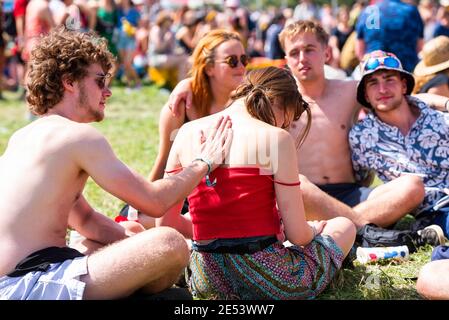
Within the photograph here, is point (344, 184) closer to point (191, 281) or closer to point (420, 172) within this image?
point (420, 172)

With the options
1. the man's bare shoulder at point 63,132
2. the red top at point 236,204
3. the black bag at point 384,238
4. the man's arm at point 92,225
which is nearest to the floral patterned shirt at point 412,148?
the black bag at point 384,238

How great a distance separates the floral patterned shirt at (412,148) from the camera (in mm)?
4895

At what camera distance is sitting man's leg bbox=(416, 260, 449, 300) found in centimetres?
331

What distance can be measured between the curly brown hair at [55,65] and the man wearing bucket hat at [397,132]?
90.9 inches

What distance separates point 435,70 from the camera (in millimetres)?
5844

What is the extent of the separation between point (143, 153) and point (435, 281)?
16.9ft

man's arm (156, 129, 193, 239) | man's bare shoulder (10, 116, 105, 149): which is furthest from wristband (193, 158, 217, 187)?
man's bare shoulder (10, 116, 105, 149)

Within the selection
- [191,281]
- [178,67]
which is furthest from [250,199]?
[178,67]

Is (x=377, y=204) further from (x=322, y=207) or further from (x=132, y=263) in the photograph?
(x=132, y=263)

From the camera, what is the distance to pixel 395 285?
382cm

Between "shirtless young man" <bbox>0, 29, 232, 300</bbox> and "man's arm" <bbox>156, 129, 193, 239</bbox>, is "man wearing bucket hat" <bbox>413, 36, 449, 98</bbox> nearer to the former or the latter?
"man's arm" <bbox>156, 129, 193, 239</bbox>

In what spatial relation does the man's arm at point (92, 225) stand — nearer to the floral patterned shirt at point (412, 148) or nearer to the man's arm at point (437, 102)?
the floral patterned shirt at point (412, 148)

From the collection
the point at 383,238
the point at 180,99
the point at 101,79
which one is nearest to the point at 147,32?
the point at 180,99
